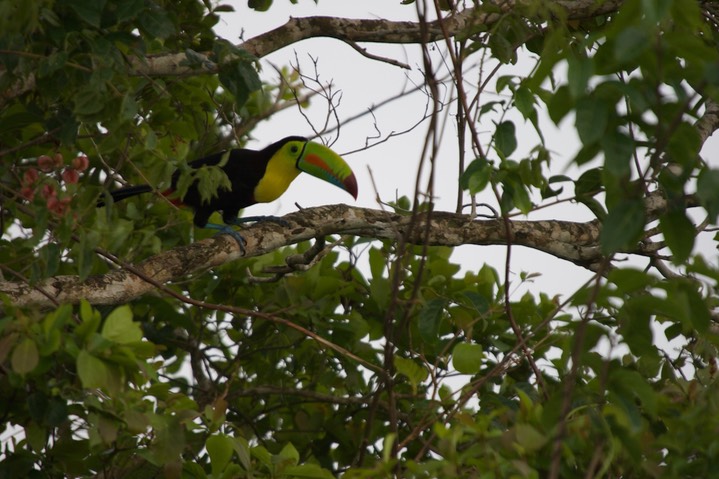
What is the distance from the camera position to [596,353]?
1.83 metres

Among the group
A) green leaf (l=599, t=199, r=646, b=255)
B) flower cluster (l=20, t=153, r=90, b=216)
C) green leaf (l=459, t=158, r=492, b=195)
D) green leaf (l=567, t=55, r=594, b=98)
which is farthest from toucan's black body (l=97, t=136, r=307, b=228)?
green leaf (l=599, t=199, r=646, b=255)

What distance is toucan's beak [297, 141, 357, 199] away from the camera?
4.66 m

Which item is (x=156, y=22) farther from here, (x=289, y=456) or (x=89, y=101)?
(x=289, y=456)

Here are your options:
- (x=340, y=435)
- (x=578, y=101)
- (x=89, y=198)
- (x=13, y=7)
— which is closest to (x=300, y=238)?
(x=340, y=435)

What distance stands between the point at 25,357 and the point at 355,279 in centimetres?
212

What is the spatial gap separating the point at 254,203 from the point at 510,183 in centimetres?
272

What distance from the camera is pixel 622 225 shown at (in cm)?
139

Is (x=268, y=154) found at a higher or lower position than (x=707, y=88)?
higher

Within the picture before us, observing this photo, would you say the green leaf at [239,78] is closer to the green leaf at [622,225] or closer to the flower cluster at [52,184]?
the flower cluster at [52,184]

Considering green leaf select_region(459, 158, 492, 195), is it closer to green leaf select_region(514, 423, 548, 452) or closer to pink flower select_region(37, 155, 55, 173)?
green leaf select_region(514, 423, 548, 452)

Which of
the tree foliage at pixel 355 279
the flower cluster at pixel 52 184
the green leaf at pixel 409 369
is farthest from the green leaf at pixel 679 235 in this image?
the flower cluster at pixel 52 184

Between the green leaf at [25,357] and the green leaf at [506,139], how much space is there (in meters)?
1.20

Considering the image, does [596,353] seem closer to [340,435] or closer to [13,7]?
[13,7]

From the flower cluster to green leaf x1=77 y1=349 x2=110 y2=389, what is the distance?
1.45 ft
